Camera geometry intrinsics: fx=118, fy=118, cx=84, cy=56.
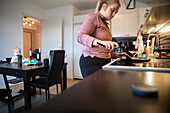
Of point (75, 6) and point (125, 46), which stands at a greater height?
point (75, 6)

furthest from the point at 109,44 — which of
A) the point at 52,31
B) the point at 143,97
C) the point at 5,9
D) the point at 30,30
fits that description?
the point at 30,30

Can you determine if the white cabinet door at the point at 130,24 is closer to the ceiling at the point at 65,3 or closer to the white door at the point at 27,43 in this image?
the ceiling at the point at 65,3

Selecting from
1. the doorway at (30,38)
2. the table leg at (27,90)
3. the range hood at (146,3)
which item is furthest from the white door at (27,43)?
the range hood at (146,3)

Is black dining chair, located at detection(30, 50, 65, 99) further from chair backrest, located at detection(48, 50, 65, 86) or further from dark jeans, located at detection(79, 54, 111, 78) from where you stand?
dark jeans, located at detection(79, 54, 111, 78)

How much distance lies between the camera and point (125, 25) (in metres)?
3.62

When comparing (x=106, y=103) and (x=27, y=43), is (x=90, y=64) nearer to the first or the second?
(x=106, y=103)

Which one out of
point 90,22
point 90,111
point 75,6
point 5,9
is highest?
point 75,6

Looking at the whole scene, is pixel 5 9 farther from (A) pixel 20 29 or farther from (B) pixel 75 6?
(B) pixel 75 6

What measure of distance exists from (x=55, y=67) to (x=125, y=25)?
265 centimetres

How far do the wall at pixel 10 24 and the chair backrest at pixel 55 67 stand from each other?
2115mm

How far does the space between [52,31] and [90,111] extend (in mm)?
4442

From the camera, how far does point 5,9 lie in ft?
10.8

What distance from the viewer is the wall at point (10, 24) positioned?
3.22 meters

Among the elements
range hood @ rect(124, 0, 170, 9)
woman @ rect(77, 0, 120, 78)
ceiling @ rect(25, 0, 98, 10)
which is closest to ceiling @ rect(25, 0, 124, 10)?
ceiling @ rect(25, 0, 98, 10)
